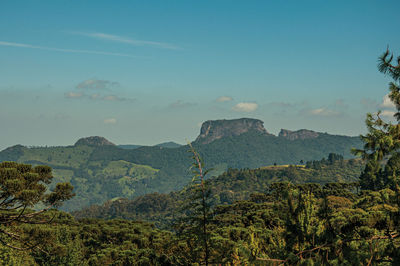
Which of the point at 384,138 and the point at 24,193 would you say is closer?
the point at 384,138

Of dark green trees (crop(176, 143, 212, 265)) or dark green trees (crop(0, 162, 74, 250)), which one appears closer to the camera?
dark green trees (crop(176, 143, 212, 265))

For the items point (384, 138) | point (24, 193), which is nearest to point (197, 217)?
point (384, 138)

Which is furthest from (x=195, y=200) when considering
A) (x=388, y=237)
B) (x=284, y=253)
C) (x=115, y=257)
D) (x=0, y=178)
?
(x=115, y=257)

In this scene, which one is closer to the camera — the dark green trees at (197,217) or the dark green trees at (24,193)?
the dark green trees at (197,217)

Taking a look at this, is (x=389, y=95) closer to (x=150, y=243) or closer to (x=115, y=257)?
(x=115, y=257)

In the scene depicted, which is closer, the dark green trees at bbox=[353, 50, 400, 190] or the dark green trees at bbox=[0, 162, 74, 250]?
the dark green trees at bbox=[353, 50, 400, 190]

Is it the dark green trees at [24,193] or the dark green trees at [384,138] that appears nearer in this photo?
the dark green trees at [384,138]

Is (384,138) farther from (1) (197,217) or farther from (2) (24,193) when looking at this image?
(2) (24,193)

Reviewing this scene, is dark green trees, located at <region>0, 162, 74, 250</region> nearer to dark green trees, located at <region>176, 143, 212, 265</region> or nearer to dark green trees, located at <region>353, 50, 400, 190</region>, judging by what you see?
dark green trees, located at <region>176, 143, 212, 265</region>

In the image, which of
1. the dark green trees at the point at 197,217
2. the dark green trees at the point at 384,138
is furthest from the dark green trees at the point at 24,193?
the dark green trees at the point at 384,138

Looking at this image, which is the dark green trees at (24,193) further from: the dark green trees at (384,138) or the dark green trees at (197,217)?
the dark green trees at (384,138)

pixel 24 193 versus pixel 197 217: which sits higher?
pixel 24 193

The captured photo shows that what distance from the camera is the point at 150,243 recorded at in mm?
50781

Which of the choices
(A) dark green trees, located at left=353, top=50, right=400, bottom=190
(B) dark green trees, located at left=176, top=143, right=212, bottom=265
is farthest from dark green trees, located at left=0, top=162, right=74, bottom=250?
(A) dark green trees, located at left=353, top=50, right=400, bottom=190
